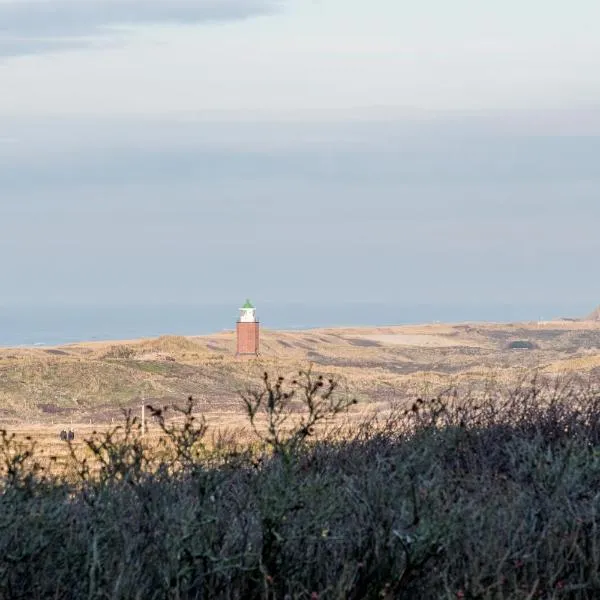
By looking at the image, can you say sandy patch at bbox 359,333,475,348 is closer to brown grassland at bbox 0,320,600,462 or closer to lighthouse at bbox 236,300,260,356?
brown grassland at bbox 0,320,600,462

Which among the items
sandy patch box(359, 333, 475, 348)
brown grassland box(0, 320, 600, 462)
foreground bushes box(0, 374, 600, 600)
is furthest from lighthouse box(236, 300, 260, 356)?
foreground bushes box(0, 374, 600, 600)

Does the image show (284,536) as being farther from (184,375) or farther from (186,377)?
(184,375)

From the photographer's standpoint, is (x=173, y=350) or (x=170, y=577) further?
(x=173, y=350)

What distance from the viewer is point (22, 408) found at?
4128cm

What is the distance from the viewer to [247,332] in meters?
64.7

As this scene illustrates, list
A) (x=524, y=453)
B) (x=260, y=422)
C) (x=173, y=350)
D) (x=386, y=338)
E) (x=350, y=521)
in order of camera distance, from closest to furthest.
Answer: (x=350, y=521), (x=524, y=453), (x=260, y=422), (x=173, y=350), (x=386, y=338)

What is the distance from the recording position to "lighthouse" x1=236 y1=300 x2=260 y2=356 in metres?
63.9

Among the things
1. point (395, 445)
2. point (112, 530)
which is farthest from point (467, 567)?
point (395, 445)

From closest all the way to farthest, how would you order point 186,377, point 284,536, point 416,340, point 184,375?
point 284,536
point 186,377
point 184,375
point 416,340

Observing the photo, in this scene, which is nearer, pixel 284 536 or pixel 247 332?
pixel 284 536

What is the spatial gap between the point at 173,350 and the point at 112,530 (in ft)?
177

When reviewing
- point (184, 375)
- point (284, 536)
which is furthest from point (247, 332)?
point (284, 536)

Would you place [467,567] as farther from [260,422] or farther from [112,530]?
[260,422]

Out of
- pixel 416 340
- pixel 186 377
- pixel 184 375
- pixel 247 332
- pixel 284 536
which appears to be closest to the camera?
pixel 284 536
